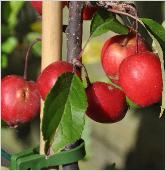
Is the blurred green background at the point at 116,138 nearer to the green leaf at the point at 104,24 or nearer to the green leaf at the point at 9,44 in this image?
the green leaf at the point at 9,44

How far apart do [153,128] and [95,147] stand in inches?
11.0

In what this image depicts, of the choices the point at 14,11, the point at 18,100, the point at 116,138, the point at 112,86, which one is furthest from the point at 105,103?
the point at 116,138

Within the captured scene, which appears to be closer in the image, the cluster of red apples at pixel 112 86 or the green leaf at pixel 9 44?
the cluster of red apples at pixel 112 86

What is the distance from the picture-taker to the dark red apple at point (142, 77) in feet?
2.27

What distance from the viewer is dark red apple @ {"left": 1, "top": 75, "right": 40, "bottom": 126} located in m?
0.81

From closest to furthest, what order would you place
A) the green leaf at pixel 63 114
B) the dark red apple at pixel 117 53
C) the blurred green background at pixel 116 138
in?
the green leaf at pixel 63 114
the dark red apple at pixel 117 53
the blurred green background at pixel 116 138

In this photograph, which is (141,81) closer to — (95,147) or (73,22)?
(73,22)

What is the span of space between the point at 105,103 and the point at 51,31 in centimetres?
17

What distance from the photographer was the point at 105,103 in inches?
28.6

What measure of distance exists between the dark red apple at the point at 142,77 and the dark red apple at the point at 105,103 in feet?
0.11

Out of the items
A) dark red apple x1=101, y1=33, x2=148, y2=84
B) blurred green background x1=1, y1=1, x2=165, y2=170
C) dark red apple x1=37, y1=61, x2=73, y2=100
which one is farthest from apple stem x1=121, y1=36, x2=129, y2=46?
blurred green background x1=1, y1=1, x2=165, y2=170

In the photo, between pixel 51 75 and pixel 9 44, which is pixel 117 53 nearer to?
pixel 51 75

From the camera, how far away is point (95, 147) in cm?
229

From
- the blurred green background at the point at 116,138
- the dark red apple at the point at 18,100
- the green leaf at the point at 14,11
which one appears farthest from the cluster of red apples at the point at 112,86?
the blurred green background at the point at 116,138
